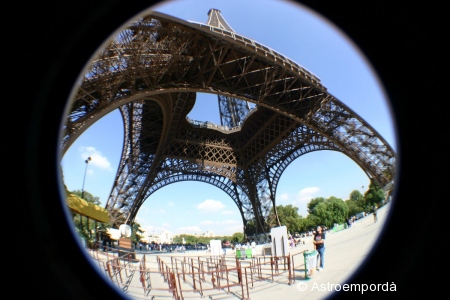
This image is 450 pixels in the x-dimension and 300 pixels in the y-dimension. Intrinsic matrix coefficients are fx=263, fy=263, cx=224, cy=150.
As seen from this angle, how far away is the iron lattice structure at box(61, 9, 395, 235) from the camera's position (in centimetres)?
1286

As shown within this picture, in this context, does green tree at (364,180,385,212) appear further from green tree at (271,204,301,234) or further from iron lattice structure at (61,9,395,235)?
green tree at (271,204,301,234)

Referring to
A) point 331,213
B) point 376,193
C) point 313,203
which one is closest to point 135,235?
point 376,193

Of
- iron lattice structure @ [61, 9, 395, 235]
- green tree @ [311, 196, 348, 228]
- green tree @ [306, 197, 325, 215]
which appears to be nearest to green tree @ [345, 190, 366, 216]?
green tree @ [311, 196, 348, 228]

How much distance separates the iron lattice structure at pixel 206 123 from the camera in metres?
12.9
